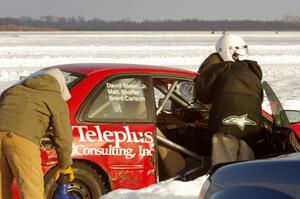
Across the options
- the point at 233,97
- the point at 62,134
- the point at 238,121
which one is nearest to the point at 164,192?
the point at 238,121

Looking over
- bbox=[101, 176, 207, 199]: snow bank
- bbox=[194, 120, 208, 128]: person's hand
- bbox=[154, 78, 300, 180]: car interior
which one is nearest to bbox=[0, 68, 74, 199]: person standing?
bbox=[101, 176, 207, 199]: snow bank

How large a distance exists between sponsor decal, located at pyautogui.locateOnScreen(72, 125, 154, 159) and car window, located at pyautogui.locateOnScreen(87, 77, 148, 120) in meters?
0.15

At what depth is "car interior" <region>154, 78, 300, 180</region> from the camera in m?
5.70

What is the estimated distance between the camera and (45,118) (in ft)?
14.7

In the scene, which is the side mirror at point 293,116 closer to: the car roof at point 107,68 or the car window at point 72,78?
the car roof at point 107,68

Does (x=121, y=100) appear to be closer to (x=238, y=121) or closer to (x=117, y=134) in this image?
(x=117, y=134)

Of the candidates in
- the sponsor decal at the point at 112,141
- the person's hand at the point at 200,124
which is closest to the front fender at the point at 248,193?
the sponsor decal at the point at 112,141

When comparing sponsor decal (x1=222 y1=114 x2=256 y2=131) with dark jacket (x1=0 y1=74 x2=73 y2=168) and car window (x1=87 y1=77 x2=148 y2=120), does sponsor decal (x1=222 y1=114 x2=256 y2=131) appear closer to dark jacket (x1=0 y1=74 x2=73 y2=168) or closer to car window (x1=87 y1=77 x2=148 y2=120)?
car window (x1=87 y1=77 x2=148 y2=120)

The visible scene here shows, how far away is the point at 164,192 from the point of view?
5.42 metres

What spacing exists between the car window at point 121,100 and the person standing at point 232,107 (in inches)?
21.8

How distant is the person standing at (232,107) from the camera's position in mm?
5457

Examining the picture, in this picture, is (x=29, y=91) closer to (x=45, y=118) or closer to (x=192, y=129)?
(x=45, y=118)

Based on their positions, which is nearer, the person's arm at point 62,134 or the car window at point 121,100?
the person's arm at point 62,134

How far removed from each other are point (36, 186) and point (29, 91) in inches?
27.4
